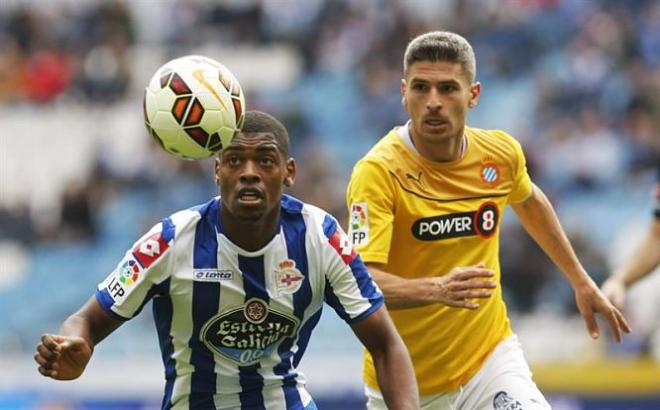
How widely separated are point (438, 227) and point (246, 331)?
135 cm

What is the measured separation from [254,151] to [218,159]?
231 millimetres

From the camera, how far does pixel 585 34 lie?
18.8m

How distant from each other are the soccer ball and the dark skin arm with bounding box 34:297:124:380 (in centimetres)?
81

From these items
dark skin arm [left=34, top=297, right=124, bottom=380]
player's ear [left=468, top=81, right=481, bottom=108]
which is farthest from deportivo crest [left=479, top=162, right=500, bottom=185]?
dark skin arm [left=34, top=297, right=124, bottom=380]

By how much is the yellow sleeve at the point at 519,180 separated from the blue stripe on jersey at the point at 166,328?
87.2 inches

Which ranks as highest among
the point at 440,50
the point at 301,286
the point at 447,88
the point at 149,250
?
the point at 440,50

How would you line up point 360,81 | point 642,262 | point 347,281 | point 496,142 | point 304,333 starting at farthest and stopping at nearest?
point 360,81
point 642,262
point 496,142
point 304,333
point 347,281

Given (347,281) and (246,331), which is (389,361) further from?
(246,331)

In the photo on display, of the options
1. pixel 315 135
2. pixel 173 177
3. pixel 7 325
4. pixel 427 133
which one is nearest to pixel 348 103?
pixel 315 135

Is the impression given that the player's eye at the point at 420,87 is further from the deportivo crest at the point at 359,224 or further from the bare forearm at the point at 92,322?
the bare forearm at the point at 92,322

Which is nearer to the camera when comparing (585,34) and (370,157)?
(370,157)

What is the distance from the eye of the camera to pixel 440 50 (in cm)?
731

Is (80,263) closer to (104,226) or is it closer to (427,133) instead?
(104,226)

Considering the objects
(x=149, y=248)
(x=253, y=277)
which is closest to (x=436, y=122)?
(x=253, y=277)
